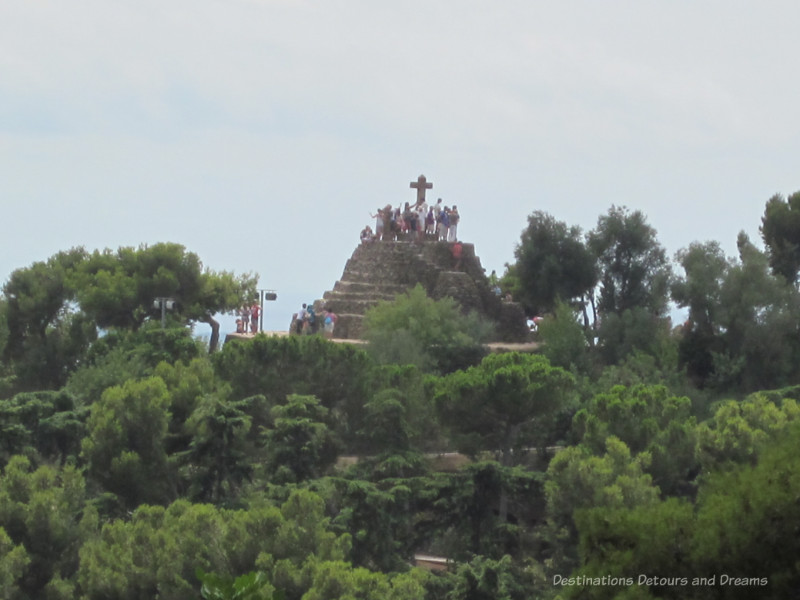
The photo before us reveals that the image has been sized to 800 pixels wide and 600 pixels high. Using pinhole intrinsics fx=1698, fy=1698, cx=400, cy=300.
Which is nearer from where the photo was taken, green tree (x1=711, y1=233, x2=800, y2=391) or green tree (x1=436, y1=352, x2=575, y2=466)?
green tree (x1=436, y1=352, x2=575, y2=466)

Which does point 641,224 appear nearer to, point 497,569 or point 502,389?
point 502,389

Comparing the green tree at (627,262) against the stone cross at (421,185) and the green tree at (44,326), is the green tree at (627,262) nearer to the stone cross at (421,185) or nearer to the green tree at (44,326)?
the stone cross at (421,185)

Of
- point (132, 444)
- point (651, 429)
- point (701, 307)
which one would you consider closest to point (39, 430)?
point (132, 444)

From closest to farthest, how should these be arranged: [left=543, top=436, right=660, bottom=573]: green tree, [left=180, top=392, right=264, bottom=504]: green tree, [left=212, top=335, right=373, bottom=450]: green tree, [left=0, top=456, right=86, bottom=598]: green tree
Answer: [left=543, top=436, right=660, bottom=573]: green tree
[left=0, top=456, right=86, bottom=598]: green tree
[left=180, top=392, right=264, bottom=504]: green tree
[left=212, top=335, right=373, bottom=450]: green tree

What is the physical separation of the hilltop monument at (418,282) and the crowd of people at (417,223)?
166mm

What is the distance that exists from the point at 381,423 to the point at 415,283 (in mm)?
10677

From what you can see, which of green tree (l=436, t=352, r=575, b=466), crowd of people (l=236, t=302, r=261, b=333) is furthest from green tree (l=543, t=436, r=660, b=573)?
crowd of people (l=236, t=302, r=261, b=333)

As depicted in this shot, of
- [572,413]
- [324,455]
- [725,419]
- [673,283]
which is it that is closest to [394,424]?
[324,455]

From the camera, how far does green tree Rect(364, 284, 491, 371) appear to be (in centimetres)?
4372

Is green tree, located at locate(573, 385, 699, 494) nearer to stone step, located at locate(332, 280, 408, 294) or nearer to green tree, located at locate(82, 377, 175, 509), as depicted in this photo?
green tree, located at locate(82, 377, 175, 509)

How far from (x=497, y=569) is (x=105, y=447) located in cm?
1035

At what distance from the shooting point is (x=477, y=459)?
3856 cm

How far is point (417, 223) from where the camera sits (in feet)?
164

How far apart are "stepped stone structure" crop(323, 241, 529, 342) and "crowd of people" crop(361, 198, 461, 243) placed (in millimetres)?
384
